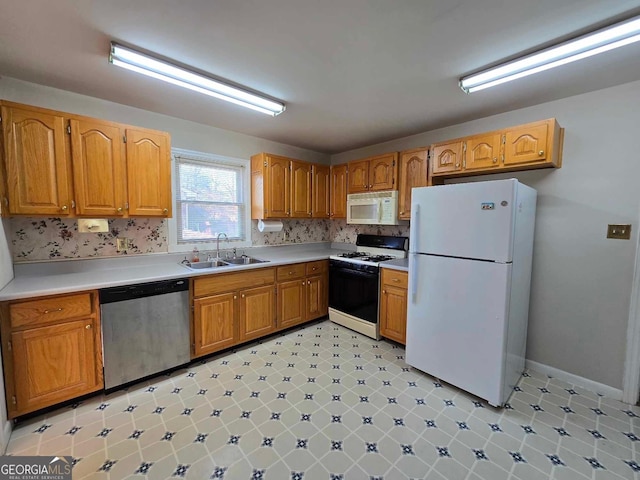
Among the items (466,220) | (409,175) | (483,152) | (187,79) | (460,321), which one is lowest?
(460,321)

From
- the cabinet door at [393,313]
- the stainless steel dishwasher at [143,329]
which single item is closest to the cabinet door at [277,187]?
the stainless steel dishwasher at [143,329]

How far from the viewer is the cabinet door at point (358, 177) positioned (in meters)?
3.65

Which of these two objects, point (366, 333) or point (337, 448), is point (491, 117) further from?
point (337, 448)

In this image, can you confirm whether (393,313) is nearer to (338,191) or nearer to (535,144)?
(338,191)

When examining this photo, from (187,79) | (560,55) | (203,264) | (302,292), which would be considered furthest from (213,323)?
(560,55)

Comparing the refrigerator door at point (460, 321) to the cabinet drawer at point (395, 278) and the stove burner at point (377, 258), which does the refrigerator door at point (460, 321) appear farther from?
the stove burner at point (377, 258)

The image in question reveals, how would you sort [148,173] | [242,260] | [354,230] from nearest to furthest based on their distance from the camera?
1. [148,173]
2. [242,260]
3. [354,230]

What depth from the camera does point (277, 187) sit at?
3.51 metres

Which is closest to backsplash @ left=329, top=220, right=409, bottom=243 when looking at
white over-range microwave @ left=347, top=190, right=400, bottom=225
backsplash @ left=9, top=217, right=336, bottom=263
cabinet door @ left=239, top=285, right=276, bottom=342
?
white over-range microwave @ left=347, top=190, right=400, bottom=225

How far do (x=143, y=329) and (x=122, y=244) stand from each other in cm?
93

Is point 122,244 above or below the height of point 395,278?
above

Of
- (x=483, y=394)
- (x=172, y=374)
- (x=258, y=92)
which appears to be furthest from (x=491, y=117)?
(x=172, y=374)

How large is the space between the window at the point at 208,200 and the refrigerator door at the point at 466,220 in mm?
2183

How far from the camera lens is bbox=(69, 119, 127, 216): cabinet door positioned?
2.18 m
